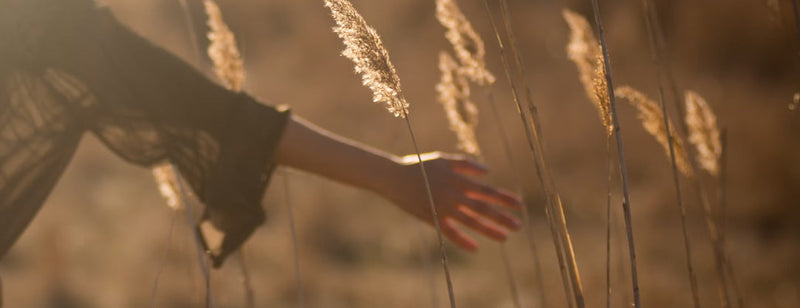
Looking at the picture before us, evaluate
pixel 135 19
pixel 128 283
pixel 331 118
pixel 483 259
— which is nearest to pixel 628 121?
pixel 483 259

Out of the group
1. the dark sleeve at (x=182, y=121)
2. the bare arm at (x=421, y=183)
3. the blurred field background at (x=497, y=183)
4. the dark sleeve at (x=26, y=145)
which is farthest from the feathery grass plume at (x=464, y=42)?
the blurred field background at (x=497, y=183)

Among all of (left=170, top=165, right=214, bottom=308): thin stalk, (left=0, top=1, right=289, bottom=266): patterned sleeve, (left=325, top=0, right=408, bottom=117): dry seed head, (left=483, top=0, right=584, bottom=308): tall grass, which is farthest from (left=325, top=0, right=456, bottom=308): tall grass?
(left=170, top=165, right=214, bottom=308): thin stalk

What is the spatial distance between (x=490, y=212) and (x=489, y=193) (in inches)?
1.1

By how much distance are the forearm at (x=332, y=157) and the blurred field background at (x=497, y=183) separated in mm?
1540

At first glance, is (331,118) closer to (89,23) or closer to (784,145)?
(784,145)

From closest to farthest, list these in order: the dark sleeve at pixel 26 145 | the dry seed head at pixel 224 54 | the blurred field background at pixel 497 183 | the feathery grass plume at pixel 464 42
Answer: the dark sleeve at pixel 26 145 → the feathery grass plume at pixel 464 42 → the dry seed head at pixel 224 54 → the blurred field background at pixel 497 183

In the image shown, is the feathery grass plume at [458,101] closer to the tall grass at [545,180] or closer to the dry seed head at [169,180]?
the tall grass at [545,180]

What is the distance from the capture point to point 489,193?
0.98m

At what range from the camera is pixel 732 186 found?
11.8 feet

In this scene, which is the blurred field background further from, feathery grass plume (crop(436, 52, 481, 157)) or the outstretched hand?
the outstretched hand

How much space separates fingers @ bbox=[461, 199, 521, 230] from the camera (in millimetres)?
963

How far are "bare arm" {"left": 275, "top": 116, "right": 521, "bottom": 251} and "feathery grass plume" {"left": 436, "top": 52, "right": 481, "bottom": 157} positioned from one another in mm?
220

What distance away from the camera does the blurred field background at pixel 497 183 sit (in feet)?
10.4

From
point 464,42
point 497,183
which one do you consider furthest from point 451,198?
point 497,183
